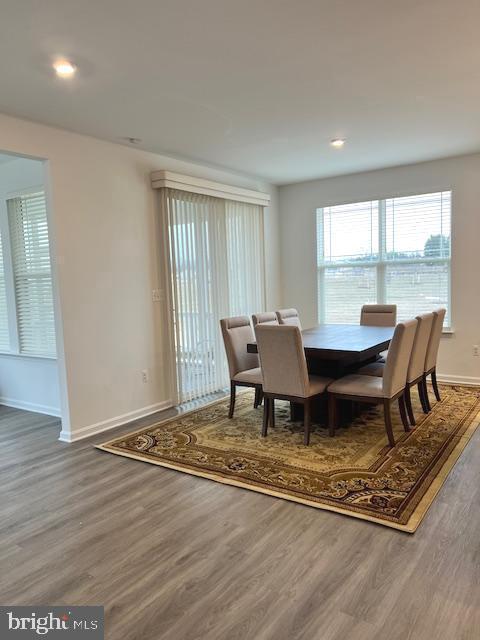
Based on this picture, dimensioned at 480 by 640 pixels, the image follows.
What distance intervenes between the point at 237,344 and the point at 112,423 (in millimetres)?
1356

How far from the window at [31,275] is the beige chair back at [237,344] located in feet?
5.90

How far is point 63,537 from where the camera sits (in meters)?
2.44

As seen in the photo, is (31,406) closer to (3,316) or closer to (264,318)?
(3,316)

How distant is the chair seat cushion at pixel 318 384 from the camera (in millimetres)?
3598

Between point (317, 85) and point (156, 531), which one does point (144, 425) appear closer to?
point (156, 531)

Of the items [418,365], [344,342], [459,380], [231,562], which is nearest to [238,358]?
[344,342]

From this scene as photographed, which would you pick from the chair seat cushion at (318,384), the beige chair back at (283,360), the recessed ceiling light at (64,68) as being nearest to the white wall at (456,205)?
the chair seat cushion at (318,384)

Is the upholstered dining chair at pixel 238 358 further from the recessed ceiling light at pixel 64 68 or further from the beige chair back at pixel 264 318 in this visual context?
the recessed ceiling light at pixel 64 68

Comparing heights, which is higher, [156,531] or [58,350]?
[58,350]

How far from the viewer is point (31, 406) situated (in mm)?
5000

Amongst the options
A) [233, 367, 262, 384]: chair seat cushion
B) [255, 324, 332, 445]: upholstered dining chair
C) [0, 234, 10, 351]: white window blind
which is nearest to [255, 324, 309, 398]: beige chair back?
[255, 324, 332, 445]: upholstered dining chair

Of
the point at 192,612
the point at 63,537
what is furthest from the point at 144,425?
the point at 192,612

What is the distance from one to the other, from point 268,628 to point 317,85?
121 inches

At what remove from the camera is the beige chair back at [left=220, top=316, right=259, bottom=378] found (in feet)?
14.1
